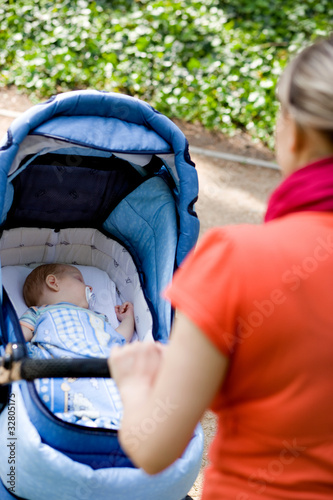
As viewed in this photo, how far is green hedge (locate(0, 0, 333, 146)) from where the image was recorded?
5.01 m

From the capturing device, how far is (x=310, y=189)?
0.80m

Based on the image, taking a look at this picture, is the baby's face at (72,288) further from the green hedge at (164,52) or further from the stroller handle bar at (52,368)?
the green hedge at (164,52)

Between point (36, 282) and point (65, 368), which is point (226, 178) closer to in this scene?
point (36, 282)

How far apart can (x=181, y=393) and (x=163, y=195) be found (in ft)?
6.07

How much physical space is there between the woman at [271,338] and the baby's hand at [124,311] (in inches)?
68.0

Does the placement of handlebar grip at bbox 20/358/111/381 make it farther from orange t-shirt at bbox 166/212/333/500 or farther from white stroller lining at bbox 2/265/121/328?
white stroller lining at bbox 2/265/121/328

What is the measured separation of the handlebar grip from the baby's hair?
1.48 metres

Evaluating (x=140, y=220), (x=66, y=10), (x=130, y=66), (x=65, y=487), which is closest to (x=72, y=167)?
(x=140, y=220)

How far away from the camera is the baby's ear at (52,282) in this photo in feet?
Answer: 8.56

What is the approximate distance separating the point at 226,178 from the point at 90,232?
5.68ft

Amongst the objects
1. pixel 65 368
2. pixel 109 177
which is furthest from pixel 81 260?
pixel 65 368

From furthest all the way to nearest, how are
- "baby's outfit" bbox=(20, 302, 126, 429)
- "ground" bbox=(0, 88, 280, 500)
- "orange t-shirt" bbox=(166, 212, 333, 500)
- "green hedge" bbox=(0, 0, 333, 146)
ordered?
"green hedge" bbox=(0, 0, 333, 146)
"ground" bbox=(0, 88, 280, 500)
"baby's outfit" bbox=(20, 302, 126, 429)
"orange t-shirt" bbox=(166, 212, 333, 500)

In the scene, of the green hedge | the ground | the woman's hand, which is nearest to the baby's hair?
the ground

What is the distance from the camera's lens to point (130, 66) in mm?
5191
